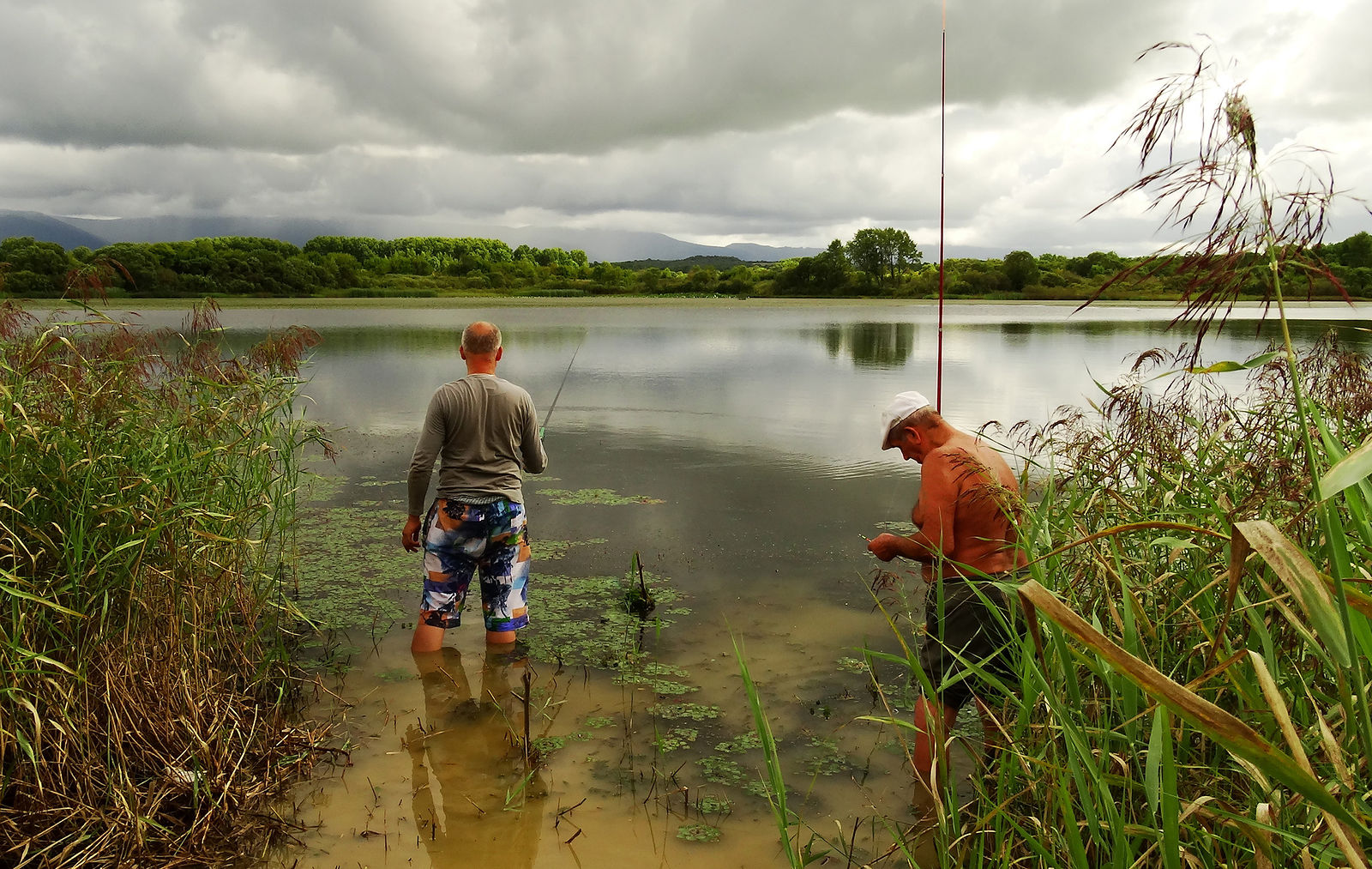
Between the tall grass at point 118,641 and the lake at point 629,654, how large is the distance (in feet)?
1.35

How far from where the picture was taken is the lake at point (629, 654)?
11.5 feet

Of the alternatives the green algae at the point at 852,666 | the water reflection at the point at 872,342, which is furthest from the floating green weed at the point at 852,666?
the water reflection at the point at 872,342

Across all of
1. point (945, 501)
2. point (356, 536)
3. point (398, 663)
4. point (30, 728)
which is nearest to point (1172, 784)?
point (945, 501)

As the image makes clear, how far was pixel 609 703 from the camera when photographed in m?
4.58

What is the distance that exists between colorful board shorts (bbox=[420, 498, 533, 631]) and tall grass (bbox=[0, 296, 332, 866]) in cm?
107

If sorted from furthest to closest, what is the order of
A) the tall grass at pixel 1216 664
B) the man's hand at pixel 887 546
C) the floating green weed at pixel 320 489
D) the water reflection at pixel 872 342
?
1. the water reflection at pixel 872 342
2. the floating green weed at pixel 320 489
3. the man's hand at pixel 887 546
4. the tall grass at pixel 1216 664

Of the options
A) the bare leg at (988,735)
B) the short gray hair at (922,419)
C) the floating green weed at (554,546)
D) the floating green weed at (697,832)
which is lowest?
the floating green weed at (697,832)

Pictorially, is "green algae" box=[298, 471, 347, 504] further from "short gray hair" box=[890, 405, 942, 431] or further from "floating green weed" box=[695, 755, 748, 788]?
"short gray hair" box=[890, 405, 942, 431]

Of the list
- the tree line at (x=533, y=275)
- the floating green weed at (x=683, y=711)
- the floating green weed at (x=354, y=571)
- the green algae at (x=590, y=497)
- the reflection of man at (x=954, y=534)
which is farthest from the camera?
the tree line at (x=533, y=275)

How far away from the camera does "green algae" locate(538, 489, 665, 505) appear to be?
907 cm

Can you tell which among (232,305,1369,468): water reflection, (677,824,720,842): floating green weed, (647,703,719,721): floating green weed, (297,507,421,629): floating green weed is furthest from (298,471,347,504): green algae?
(677,824,720,842): floating green weed

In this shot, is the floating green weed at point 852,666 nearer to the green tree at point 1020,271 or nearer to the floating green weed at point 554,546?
the floating green weed at point 554,546

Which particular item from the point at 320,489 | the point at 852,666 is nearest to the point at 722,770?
the point at 852,666

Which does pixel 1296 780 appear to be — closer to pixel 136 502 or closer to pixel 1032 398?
pixel 136 502
